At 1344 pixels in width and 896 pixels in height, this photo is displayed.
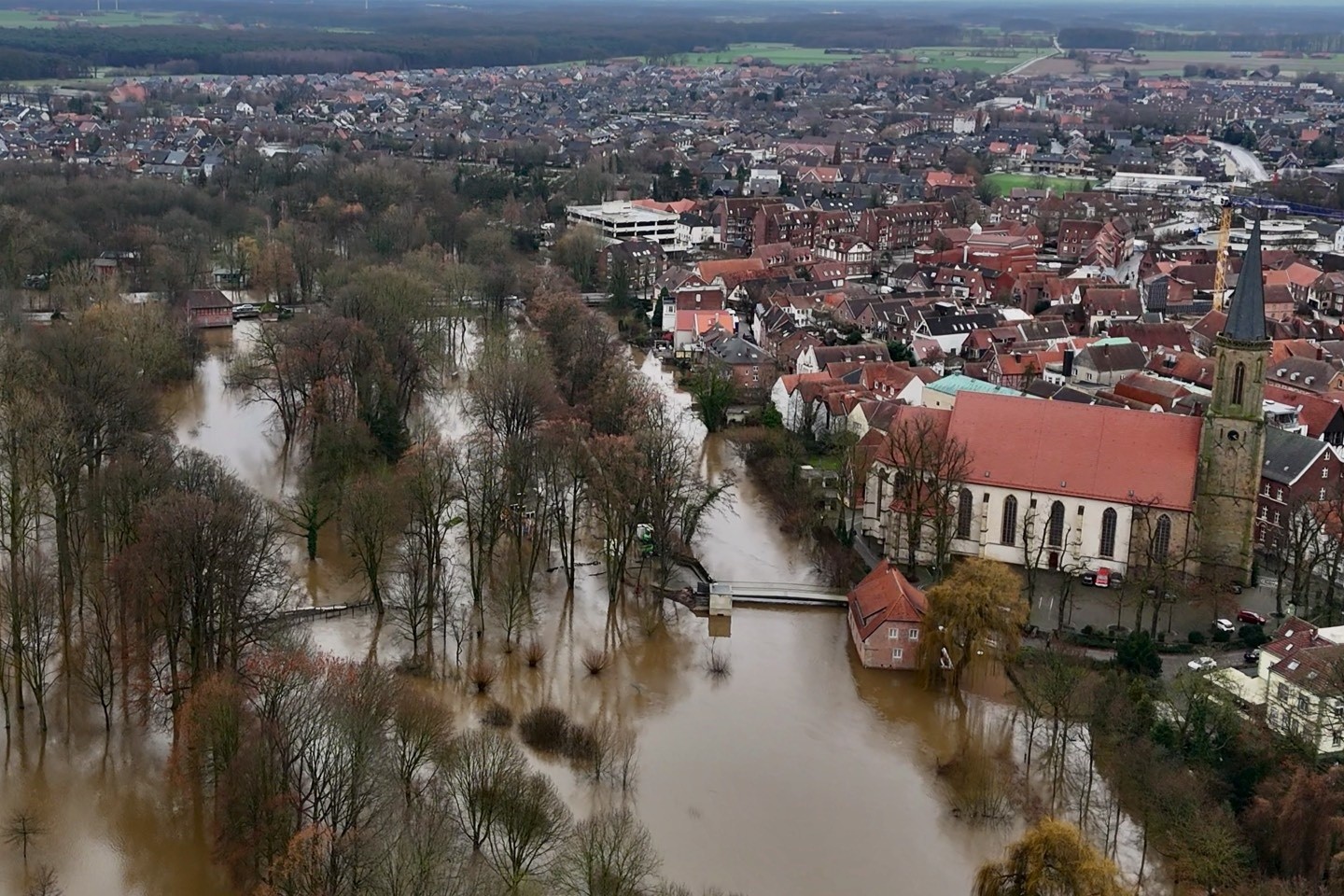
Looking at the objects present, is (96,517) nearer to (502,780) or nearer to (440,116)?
(502,780)

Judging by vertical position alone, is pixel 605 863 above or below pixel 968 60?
below

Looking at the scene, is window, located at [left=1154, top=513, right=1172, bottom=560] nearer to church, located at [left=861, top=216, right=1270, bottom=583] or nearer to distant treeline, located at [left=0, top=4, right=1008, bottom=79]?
church, located at [left=861, top=216, right=1270, bottom=583]

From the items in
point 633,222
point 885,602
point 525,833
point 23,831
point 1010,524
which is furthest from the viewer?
point 633,222

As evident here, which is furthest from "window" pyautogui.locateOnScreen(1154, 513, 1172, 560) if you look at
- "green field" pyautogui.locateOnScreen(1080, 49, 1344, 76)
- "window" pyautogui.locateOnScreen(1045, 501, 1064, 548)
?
"green field" pyautogui.locateOnScreen(1080, 49, 1344, 76)

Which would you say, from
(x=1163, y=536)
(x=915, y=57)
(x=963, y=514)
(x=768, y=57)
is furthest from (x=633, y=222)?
(x=915, y=57)

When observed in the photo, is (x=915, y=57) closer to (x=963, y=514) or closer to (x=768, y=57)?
(x=768, y=57)
